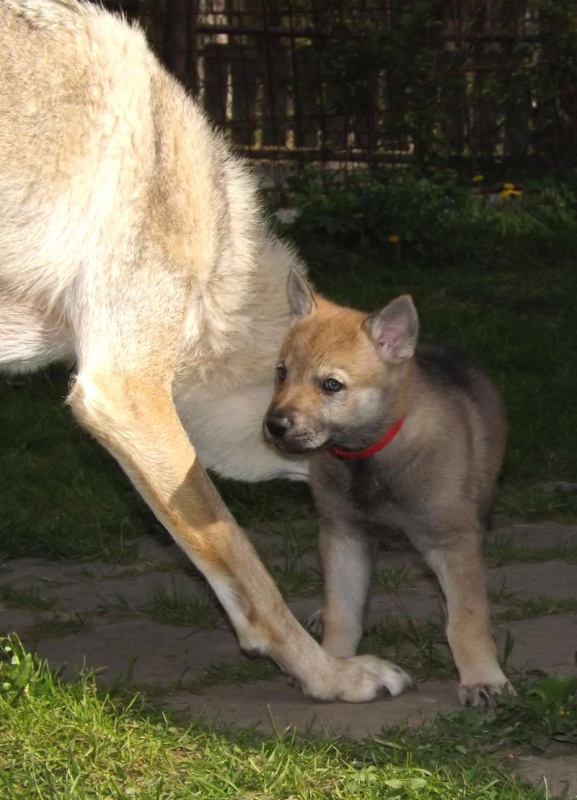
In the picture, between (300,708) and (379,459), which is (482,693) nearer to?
(300,708)

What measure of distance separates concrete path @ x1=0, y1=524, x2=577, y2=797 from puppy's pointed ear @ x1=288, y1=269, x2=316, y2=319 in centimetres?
104

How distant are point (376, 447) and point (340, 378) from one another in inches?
10.4

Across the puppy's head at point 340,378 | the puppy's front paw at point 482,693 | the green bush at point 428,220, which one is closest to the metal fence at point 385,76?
the green bush at point 428,220

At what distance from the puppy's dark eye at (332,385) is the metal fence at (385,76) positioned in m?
6.78

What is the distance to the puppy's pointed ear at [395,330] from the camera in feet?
12.7

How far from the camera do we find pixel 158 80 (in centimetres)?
391

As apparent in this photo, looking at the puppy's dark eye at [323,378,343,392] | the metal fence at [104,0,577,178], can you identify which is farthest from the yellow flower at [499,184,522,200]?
the puppy's dark eye at [323,378,343,392]

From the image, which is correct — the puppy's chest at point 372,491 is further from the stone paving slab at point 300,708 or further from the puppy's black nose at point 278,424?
the stone paving slab at point 300,708

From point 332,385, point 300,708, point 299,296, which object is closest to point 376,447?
point 332,385

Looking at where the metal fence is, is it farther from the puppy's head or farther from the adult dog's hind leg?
the adult dog's hind leg

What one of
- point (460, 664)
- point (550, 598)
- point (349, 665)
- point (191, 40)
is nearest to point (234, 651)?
point (349, 665)

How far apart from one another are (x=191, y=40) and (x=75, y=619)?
675cm

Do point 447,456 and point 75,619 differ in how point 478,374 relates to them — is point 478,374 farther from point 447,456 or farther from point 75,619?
point 75,619

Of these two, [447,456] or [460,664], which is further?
[447,456]
